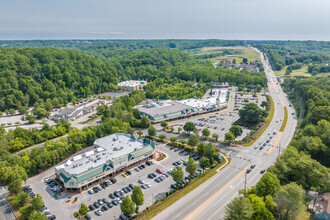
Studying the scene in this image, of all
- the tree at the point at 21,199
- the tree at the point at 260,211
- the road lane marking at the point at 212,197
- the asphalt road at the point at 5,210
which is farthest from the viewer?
the tree at the point at 21,199

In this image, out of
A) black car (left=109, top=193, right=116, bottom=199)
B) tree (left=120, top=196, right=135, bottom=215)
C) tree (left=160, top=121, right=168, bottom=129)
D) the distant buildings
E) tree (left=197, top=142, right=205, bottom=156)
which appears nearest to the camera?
tree (left=120, top=196, right=135, bottom=215)

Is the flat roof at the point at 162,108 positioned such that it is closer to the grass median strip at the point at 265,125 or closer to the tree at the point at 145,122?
the tree at the point at 145,122

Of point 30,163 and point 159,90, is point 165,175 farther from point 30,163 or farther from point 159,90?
point 159,90

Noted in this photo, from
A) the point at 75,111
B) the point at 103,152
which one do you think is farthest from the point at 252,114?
the point at 75,111

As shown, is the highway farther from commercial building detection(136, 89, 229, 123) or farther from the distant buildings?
the distant buildings

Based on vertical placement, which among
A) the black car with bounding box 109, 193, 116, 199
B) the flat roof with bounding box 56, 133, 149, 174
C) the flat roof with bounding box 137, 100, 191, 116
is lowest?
the black car with bounding box 109, 193, 116, 199

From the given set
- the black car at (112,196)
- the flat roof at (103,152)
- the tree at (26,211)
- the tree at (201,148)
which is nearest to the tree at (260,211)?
the tree at (201,148)

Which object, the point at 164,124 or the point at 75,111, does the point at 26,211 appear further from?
the point at 75,111

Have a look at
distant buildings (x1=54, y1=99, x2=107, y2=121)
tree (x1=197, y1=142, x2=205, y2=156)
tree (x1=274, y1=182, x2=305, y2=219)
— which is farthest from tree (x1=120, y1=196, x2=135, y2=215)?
distant buildings (x1=54, y1=99, x2=107, y2=121)
